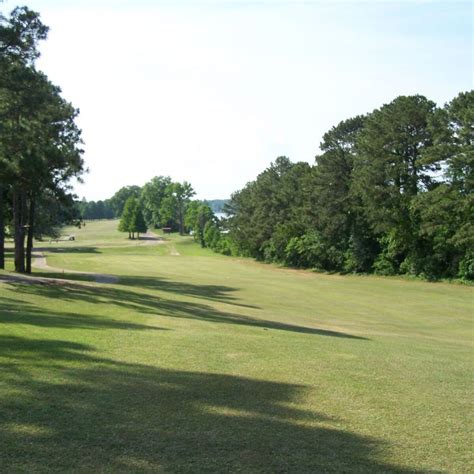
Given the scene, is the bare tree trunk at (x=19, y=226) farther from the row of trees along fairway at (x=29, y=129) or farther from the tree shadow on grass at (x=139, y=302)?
the tree shadow on grass at (x=139, y=302)

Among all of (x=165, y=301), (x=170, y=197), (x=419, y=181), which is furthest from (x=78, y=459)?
(x=170, y=197)

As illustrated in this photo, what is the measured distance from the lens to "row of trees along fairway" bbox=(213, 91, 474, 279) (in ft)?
163

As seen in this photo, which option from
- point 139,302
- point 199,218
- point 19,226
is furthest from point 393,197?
point 199,218

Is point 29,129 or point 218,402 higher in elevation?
point 29,129

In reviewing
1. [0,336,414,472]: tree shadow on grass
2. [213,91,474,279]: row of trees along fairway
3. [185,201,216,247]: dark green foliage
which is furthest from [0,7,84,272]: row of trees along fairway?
[185,201,216,247]: dark green foliage

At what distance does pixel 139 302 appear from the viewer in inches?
1017

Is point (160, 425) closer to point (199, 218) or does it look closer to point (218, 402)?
point (218, 402)

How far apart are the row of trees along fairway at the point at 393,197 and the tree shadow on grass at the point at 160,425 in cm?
4363

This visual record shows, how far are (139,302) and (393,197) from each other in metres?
37.4

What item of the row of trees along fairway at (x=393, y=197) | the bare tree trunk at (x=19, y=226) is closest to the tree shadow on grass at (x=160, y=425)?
the bare tree trunk at (x=19, y=226)

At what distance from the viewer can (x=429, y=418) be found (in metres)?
7.52

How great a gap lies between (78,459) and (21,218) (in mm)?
39330

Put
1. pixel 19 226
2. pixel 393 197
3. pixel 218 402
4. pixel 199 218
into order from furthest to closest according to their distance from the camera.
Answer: pixel 199 218
pixel 393 197
pixel 19 226
pixel 218 402

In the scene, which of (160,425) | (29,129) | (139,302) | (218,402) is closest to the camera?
(160,425)
